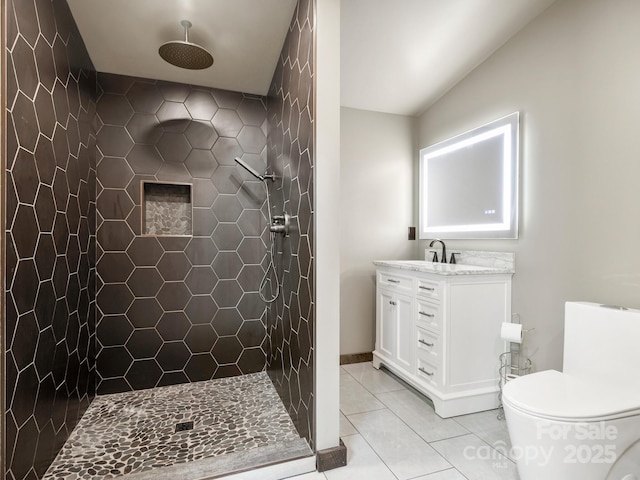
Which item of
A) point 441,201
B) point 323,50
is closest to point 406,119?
point 441,201

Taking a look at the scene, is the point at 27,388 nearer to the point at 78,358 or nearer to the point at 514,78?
the point at 78,358

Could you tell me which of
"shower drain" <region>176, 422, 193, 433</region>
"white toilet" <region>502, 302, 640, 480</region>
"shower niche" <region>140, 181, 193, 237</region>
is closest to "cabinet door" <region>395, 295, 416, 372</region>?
"white toilet" <region>502, 302, 640, 480</region>

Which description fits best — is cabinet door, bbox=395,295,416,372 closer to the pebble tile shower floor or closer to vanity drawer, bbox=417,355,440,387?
vanity drawer, bbox=417,355,440,387

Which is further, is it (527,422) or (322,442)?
(322,442)

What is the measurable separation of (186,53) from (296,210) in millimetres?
1097

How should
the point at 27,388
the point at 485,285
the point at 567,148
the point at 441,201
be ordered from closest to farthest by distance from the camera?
the point at 27,388
the point at 567,148
the point at 485,285
the point at 441,201

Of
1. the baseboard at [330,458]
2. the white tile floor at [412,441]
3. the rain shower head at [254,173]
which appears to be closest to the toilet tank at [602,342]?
the white tile floor at [412,441]

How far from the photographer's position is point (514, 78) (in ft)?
6.91

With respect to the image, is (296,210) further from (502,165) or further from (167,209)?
(502,165)

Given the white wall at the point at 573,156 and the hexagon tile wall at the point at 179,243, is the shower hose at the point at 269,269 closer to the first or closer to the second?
the hexagon tile wall at the point at 179,243

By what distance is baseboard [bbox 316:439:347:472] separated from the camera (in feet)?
4.96

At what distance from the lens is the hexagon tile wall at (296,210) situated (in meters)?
1.62

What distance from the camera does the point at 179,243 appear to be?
2459 millimetres

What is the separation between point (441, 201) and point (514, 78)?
102cm
